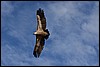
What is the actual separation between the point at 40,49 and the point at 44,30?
11.3 ft

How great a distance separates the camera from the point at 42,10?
9294cm

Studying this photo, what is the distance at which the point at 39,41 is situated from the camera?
9525 cm

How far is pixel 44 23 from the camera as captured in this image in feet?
308

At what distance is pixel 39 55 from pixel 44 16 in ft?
15.7

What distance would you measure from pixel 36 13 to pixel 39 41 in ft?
11.6

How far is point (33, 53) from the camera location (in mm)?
96062

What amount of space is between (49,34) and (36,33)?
163 cm

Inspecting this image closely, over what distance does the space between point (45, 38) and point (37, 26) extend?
160cm

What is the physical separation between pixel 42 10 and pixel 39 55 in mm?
→ 5600

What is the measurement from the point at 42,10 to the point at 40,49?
535 cm

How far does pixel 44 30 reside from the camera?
307 ft

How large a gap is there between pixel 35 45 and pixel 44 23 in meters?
3.58

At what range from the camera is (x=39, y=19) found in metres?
93.6

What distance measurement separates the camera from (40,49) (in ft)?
316
